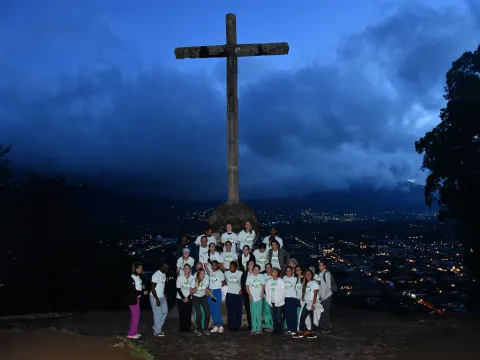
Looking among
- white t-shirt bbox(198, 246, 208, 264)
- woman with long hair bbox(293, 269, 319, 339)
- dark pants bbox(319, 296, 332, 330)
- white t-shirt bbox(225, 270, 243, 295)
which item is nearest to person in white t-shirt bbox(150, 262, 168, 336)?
white t-shirt bbox(198, 246, 208, 264)

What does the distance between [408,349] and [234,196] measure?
5.18m

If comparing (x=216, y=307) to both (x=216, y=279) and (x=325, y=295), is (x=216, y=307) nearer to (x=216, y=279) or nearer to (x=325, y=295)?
(x=216, y=279)

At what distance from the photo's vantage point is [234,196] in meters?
11.4

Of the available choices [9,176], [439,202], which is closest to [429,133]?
[439,202]

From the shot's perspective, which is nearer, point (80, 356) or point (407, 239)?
point (80, 356)

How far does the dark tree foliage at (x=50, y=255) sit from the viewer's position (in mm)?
20234

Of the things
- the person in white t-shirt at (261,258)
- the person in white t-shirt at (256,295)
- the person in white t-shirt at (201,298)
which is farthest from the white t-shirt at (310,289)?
the person in white t-shirt at (201,298)

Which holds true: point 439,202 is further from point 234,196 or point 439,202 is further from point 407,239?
point 407,239

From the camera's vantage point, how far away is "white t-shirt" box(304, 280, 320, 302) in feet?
30.9

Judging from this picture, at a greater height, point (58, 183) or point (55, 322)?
point (58, 183)

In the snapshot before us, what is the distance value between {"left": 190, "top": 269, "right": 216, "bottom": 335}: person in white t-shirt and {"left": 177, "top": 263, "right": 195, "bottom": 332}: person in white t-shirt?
0.13 metres

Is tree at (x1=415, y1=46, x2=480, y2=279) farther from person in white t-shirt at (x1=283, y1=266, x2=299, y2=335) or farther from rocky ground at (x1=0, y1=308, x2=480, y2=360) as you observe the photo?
person in white t-shirt at (x1=283, y1=266, x2=299, y2=335)

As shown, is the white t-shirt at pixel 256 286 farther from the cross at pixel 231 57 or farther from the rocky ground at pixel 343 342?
the cross at pixel 231 57

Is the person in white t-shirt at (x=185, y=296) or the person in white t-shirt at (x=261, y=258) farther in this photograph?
the person in white t-shirt at (x=261, y=258)
